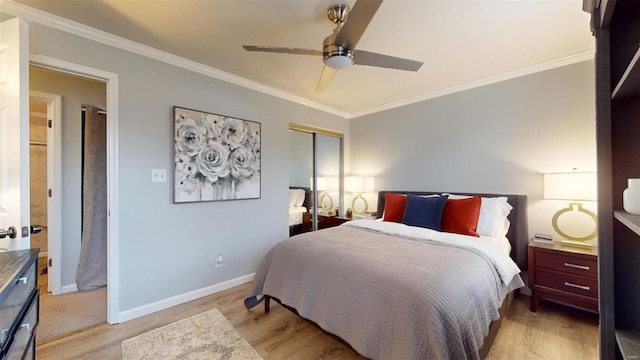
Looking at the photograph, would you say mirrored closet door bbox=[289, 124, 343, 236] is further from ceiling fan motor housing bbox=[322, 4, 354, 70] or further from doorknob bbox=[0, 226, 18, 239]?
doorknob bbox=[0, 226, 18, 239]

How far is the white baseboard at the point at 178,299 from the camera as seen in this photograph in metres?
2.21

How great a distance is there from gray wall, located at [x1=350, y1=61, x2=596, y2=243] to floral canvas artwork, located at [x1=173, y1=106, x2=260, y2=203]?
200 cm

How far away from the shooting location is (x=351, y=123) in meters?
4.39

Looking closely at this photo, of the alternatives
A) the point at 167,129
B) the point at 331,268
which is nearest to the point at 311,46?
the point at 167,129

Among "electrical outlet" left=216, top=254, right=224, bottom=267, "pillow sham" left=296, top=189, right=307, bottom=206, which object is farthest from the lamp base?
"electrical outlet" left=216, top=254, right=224, bottom=267

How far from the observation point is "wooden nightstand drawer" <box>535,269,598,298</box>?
2.05m

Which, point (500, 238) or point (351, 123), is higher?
point (351, 123)

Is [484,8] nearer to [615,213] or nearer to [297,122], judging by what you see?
[615,213]

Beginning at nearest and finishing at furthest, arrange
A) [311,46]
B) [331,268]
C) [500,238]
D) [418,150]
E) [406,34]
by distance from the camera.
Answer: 1. [331,268]
2. [406,34]
3. [311,46]
4. [500,238]
5. [418,150]

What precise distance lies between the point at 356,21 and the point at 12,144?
1994 mm

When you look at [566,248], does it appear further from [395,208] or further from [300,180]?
[300,180]

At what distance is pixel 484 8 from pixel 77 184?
13.6ft

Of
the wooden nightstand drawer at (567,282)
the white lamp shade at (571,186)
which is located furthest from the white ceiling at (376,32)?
the wooden nightstand drawer at (567,282)

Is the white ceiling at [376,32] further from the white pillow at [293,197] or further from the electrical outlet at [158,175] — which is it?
the white pillow at [293,197]
